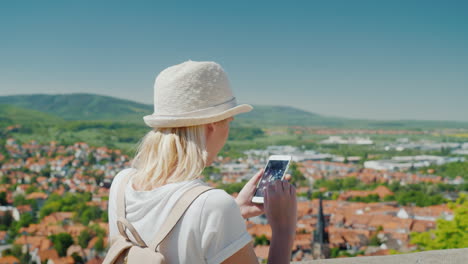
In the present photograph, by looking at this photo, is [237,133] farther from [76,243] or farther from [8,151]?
[76,243]

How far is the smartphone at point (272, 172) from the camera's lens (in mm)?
761

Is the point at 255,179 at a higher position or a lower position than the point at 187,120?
lower

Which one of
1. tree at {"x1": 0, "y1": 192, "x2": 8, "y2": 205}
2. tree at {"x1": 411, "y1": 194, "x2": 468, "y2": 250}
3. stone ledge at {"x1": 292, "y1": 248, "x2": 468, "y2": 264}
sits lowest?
tree at {"x1": 0, "y1": 192, "x2": 8, "y2": 205}

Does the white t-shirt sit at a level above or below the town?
above

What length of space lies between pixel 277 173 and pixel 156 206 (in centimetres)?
24

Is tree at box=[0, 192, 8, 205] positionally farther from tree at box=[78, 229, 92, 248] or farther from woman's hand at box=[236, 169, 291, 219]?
woman's hand at box=[236, 169, 291, 219]

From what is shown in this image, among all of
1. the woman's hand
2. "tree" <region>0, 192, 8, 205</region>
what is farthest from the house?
the woman's hand

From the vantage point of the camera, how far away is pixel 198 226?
56 centimetres

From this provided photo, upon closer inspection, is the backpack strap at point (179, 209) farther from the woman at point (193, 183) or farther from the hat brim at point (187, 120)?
the hat brim at point (187, 120)

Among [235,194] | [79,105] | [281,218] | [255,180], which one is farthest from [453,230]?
[79,105]

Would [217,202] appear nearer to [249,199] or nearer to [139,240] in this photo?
[139,240]

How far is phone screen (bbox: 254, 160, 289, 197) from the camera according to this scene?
2.52 feet

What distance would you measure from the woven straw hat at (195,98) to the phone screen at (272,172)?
0.14m

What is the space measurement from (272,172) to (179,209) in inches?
9.9
